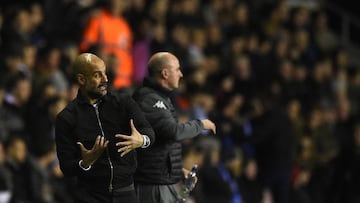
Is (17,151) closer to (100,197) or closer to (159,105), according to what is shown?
(159,105)

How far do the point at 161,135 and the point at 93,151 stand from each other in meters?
0.97

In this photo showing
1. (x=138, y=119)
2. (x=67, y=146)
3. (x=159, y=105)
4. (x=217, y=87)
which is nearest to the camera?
(x=67, y=146)

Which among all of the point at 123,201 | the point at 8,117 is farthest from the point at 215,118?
the point at 123,201

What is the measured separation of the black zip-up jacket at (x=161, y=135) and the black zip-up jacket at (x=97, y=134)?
514 millimetres

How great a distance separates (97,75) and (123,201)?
865 millimetres

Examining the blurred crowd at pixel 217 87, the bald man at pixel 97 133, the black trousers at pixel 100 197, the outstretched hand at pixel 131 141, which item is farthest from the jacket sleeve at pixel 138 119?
the blurred crowd at pixel 217 87

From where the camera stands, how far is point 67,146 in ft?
19.8

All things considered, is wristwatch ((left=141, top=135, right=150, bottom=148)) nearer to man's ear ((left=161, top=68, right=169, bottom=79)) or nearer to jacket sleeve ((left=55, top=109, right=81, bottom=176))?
jacket sleeve ((left=55, top=109, right=81, bottom=176))

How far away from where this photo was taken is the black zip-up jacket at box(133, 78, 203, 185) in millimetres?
6676

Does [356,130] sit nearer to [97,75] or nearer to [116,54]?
[116,54]

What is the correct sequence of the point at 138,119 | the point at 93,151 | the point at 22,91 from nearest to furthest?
the point at 93,151, the point at 138,119, the point at 22,91

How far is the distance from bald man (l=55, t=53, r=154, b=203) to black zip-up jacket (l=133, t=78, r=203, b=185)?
1.65ft

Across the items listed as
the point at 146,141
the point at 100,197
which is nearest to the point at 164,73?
the point at 146,141

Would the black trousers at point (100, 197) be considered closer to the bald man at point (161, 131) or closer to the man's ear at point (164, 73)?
the bald man at point (161, 131)
